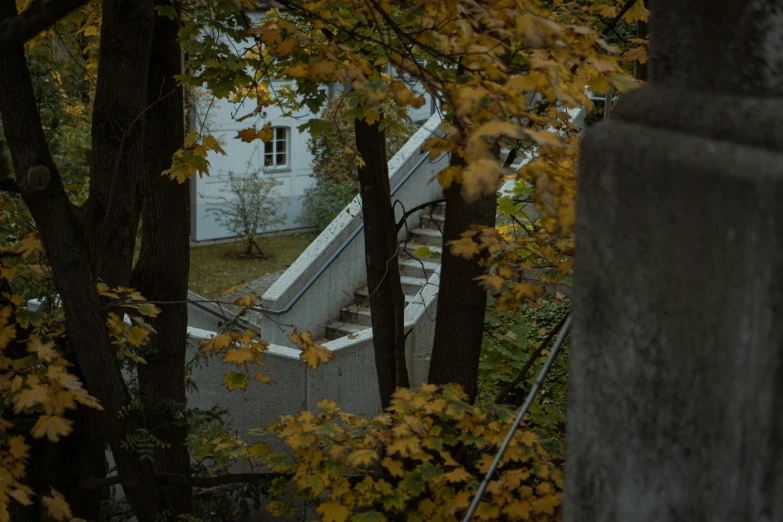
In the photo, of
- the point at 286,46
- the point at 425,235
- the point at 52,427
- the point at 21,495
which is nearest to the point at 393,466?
the point at 52,427

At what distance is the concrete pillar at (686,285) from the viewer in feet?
4.79

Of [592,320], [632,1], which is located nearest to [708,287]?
[592,320]

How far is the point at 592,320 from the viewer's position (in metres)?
1.79

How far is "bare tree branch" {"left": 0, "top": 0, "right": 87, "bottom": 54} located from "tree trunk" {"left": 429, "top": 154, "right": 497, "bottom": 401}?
11.0 ft

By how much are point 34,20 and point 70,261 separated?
4.19ft

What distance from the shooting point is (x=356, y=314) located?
33.0 ft

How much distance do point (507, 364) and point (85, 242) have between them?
4.34m

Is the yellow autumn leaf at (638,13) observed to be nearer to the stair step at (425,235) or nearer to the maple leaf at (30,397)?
the maple leaf at (30,397)

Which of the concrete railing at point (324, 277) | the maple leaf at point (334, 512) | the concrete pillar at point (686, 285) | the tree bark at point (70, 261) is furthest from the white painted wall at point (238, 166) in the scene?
the concrete pillar at point (686, 285)

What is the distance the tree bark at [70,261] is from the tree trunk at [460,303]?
90.4 inches

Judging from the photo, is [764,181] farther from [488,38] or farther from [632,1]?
[632,1]

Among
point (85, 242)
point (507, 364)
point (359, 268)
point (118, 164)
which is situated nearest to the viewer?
point (85, 242)

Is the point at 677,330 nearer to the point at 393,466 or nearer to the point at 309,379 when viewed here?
the point at 393,466

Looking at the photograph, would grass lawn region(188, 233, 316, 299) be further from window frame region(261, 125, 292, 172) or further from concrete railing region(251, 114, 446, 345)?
concrete railing region(251, 114, 446, 345)
